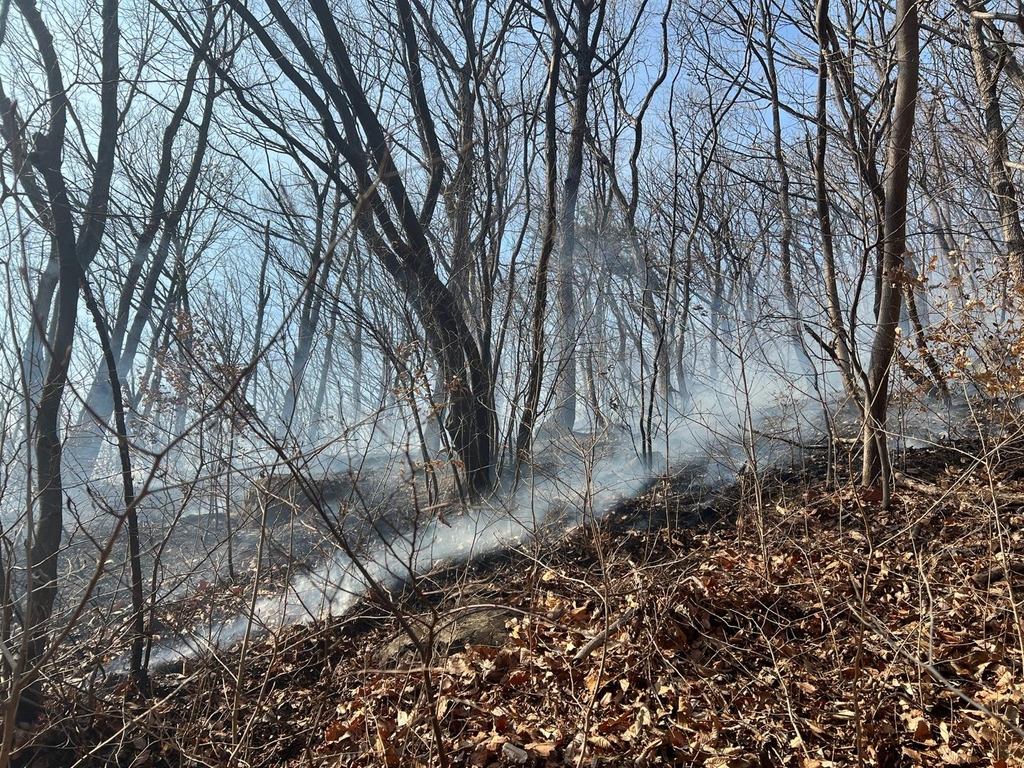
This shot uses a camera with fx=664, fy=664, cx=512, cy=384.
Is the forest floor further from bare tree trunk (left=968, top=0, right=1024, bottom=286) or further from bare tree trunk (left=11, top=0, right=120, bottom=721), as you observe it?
bare tree trunk (left=968, top=0, right=1024, bottom=286)

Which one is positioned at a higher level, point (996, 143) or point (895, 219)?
point (996, 143)

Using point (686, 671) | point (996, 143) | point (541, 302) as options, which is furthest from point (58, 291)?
point (996, 143)

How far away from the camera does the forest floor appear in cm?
302

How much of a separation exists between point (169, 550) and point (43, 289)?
3.73 metres

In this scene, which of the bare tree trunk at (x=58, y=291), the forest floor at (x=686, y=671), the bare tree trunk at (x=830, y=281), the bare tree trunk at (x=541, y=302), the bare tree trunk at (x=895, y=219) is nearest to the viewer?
the forest floor at (x=686, y=671)

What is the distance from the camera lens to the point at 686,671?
3660 millimetres

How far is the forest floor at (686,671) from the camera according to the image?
302 centimetres

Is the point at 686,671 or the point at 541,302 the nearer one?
the point at 686,671

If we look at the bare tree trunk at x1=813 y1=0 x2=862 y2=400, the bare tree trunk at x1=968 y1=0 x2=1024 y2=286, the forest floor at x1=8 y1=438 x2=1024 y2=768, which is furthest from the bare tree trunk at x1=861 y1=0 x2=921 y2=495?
the bare tree trunk at x1=968 y1=0 x2=1024 y2=286

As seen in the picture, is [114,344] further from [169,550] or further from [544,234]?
[544,234]

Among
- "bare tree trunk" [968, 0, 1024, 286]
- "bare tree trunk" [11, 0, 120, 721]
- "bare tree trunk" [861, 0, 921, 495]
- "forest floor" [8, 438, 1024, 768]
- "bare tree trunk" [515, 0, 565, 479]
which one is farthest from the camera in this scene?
"bare tree trunk" [515, 0, 565, 479]

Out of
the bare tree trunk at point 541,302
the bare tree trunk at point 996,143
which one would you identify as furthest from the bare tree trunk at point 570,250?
the bare tree trunk at point 996,143

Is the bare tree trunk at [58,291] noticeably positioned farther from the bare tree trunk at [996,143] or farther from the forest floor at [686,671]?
the bare tree trunk at [996,143]

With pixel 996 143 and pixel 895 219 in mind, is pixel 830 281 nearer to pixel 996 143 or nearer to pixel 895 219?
pixel 895 219
